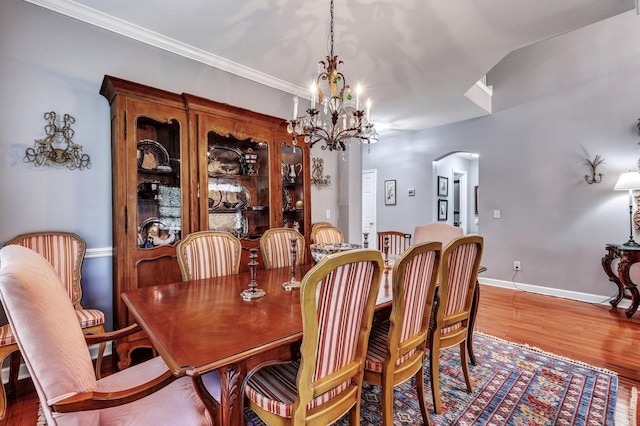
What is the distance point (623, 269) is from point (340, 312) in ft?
12.6

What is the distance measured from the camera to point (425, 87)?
3566 mm

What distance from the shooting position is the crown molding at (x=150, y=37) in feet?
7.23

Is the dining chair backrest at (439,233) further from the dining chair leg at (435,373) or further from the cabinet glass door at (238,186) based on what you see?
the cabinet glass door at (238,186)

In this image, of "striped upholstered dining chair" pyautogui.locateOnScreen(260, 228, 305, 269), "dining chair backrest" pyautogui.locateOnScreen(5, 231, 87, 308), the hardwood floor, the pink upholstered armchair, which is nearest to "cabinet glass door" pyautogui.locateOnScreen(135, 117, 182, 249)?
"dining chair backrest" pyautogui.locateOnScreen(5, 231, 87, 308)

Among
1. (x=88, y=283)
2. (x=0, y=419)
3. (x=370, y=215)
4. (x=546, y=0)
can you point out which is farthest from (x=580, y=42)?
(x=0, y=419)

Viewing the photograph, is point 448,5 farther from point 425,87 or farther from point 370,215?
point 370,215

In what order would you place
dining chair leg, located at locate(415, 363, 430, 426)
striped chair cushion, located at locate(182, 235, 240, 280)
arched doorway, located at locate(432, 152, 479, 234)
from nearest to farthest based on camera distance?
dining chair leg, located at locate(415, 363, 430, 426)
striped chair cushion, located at locate(182, 235, 240, 280)
arched doorway, located at locate(432, 152, 479, 234)

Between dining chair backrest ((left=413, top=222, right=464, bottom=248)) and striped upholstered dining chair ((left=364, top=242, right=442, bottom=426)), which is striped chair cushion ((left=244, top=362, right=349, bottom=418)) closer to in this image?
striped upholstered dining chair ((left=364, top=242, right=442, bottom=426))

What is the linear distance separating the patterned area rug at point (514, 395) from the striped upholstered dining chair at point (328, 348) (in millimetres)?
671

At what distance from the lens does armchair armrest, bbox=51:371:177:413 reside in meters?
0.81

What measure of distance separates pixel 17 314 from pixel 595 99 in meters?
5.38

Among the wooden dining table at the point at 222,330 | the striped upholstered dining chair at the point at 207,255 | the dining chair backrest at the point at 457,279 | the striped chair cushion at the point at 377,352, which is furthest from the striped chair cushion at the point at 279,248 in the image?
the dining chair backrest at the point at 457,279

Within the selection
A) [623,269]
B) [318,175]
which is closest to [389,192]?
[318,175]

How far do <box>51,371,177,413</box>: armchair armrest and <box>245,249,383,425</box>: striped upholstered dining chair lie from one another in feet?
1.19
